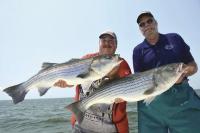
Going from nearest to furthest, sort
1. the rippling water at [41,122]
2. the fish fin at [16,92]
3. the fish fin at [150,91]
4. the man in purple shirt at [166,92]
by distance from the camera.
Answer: the fish fin at [150,91], the man in purple shirt at [166,92], the fish fin at [16,92], the rippling water at [41,122]

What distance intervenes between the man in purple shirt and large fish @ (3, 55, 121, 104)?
0.70 metres

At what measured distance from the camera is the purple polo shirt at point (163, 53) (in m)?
5.96

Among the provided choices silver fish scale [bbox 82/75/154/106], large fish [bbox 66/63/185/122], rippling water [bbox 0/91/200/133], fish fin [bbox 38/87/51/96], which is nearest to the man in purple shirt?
large fish [bbox 66/63/185/122]

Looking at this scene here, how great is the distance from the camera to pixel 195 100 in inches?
229

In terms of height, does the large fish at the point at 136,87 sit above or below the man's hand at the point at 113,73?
below

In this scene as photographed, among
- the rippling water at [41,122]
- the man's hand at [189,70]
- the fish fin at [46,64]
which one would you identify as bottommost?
the rippling water at [41,122]

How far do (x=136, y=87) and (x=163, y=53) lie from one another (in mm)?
939

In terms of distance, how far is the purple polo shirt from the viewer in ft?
19.6

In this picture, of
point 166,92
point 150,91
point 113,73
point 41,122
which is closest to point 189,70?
point 166,92

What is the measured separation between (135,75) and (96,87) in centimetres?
101

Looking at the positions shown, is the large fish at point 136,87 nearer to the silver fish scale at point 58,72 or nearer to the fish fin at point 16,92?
the silver fish scale at point 58,72

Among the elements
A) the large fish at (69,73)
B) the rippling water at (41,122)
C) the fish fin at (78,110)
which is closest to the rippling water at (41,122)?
the rippling water at (41,122)

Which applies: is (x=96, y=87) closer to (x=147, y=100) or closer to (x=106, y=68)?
(x=106, y=68)

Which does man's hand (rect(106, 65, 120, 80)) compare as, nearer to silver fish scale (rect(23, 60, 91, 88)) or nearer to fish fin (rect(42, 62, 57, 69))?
silver fish scale (rect(23, 60, 91, 88))
